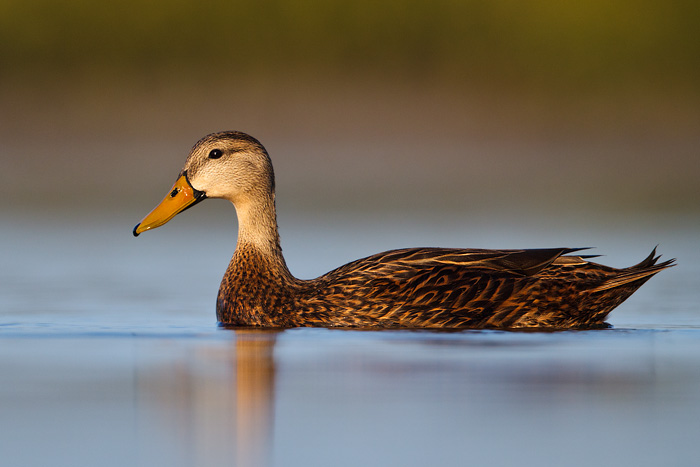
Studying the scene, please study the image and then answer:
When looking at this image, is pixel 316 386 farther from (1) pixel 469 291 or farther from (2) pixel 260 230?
(2) pixel 260 230

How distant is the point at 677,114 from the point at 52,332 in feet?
69.4

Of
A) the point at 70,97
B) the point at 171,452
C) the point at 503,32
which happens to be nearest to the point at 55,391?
the point at 171,452

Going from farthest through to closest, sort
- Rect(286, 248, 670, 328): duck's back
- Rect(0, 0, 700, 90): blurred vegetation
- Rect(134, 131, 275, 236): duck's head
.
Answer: Rect(0, 0, 700, 90): blurred vegetation < Rect(134, 131, 275, 236): duck's head < Rect(286, 248, 670, 328): duck's back

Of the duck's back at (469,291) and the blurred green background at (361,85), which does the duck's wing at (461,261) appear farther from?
the blurred green background at (361,85)

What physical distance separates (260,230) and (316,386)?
3295 mm

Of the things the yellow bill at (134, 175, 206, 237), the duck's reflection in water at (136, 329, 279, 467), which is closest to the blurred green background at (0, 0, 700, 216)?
the yellow bill at (134, 175, 206, 237)

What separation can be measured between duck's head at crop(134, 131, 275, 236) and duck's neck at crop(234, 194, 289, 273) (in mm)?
53

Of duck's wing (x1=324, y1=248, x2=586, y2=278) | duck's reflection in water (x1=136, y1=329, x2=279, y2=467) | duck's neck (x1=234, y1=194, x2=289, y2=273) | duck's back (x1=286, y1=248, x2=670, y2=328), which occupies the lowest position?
duck's reflection in water (x1=136, y1=329, x2=279, y2=467)

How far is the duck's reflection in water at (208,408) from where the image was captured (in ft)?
20.1

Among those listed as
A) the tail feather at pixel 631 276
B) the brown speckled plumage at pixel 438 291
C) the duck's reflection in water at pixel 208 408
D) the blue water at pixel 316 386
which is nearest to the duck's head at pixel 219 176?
the brown speckled plumage at pixel 438 291

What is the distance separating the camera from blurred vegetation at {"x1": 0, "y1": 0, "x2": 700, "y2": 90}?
97.7 feet

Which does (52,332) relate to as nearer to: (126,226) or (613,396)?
(613,396)

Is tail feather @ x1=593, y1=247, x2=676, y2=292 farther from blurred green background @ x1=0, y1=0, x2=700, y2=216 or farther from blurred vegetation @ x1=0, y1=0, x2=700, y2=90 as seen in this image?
blurred vegetation @ x1=0, y1=0, x2=700, y2=90

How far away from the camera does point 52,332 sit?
9.35 metres
